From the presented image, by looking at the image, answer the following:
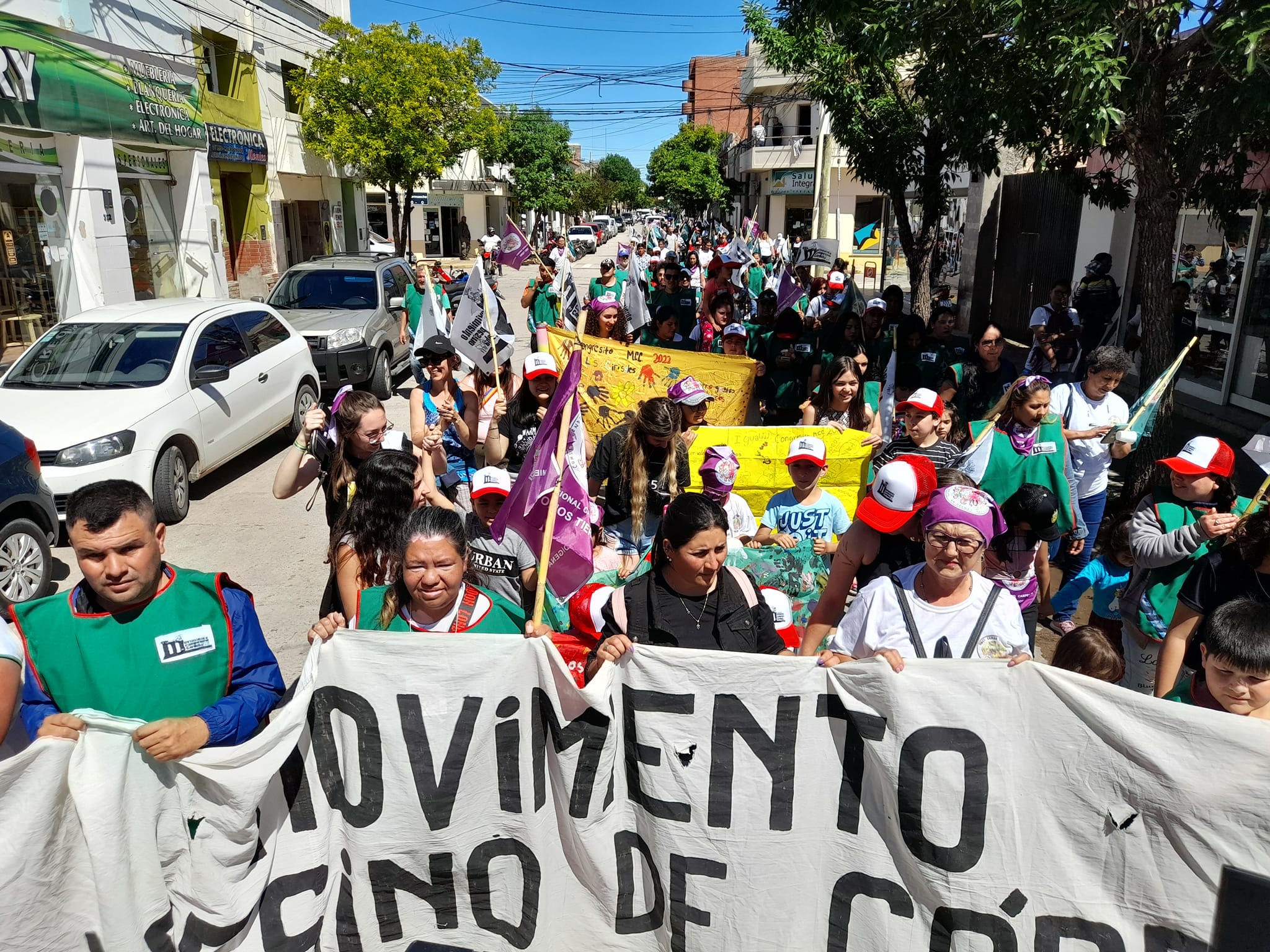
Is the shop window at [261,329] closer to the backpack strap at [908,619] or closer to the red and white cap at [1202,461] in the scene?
the backpack strap at [908,619]

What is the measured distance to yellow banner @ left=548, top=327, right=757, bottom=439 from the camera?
810 centimetres

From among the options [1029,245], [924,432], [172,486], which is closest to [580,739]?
[924,432]

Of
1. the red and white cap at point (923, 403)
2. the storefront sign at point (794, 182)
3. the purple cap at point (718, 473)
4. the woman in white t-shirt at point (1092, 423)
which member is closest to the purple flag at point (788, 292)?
the woman in white t-shirt at point (1092, 423)

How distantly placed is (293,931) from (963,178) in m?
23.2

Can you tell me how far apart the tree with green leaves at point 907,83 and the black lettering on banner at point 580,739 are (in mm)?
5847

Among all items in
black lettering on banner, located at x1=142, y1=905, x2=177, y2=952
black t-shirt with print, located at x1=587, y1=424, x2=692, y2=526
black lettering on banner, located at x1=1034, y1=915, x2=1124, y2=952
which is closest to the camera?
black lettering on banner, located at x1=142, y1=905, x2=177, y2=952

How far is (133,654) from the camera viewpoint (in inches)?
110

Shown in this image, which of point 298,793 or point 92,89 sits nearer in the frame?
point 298,793

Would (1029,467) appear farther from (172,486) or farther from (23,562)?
(172,486)

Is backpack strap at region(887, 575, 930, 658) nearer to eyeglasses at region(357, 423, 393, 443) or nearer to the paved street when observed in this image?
eyeglasses at region(357, 423, 393, 443)

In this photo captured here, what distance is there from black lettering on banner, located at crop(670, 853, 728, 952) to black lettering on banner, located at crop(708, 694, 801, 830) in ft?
0.45

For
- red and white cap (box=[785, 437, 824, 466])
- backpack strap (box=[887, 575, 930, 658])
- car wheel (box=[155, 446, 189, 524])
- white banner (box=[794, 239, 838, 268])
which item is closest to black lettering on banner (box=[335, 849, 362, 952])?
backpack strap (box=[887, 575, 930, 658])

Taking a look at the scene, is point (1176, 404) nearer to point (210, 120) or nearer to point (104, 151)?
point (104, 151)

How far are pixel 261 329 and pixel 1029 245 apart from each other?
544 inches
